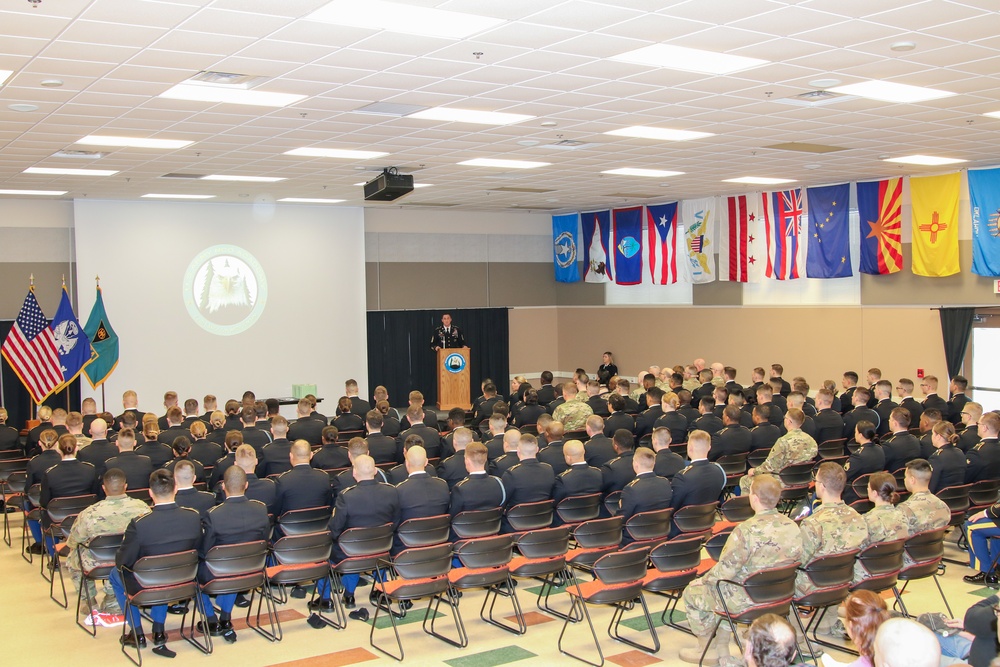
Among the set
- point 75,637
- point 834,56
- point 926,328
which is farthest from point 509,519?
point 926,328

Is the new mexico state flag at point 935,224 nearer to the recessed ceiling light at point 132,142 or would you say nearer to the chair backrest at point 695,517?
the chair backrest at point 695,517

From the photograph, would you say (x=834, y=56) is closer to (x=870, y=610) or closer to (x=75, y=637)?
(x=870, y=610)

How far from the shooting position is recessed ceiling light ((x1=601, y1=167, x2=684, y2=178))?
15.4 metres

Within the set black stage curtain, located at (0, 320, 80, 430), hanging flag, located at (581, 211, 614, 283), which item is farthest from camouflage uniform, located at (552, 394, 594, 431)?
black stage curtain, located at (0, 320, 80, 430)

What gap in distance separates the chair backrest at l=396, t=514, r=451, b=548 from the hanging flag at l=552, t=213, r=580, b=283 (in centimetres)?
1628

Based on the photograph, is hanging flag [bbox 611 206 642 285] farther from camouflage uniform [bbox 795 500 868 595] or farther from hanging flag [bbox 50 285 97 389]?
camouflage uniform [bbox 795 500 868 595]

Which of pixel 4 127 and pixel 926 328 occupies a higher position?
pixel 4 127

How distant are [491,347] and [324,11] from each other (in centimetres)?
1698

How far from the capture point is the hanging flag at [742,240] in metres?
19.0

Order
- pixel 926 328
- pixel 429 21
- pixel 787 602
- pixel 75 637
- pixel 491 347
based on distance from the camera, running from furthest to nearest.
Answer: pixel 491 347, pixel 926 328, pixel 75 637, pixel 429 21, pixel 787 602

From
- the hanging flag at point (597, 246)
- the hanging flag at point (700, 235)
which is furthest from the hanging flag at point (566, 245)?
the hanging flag at point (700, 235)

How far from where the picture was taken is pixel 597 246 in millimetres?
22625

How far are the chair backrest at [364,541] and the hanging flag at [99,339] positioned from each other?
11.0 meters

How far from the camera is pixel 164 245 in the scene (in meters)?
18.2
